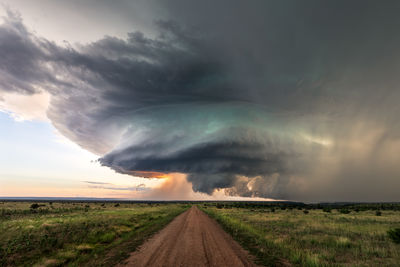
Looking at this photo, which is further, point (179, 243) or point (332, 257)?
point (179, 243)

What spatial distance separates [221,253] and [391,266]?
8395mm

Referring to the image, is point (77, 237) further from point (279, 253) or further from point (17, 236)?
point (279, 253)

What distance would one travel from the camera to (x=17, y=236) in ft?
52.2

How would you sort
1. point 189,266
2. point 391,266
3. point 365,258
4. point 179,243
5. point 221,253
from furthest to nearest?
point 179,243
point 365,258
point 221,253
point 391,266
point 189,266

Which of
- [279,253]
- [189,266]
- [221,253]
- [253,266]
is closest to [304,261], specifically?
[279,253]

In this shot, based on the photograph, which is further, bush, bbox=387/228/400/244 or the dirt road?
bush, bbox=387/228/400/244

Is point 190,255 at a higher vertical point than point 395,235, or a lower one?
lower

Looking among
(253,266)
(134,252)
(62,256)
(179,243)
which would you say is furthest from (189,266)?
(62,256)

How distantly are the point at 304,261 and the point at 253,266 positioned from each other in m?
3.30

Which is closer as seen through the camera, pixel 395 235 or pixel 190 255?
pixel 190 255

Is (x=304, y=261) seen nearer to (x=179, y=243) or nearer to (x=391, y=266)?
(x=391, y=266)

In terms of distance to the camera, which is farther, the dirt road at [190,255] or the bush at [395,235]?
the bush at [395,235]

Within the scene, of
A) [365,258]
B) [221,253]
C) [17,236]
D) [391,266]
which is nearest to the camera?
[391,266]

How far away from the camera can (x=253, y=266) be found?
9938mm
